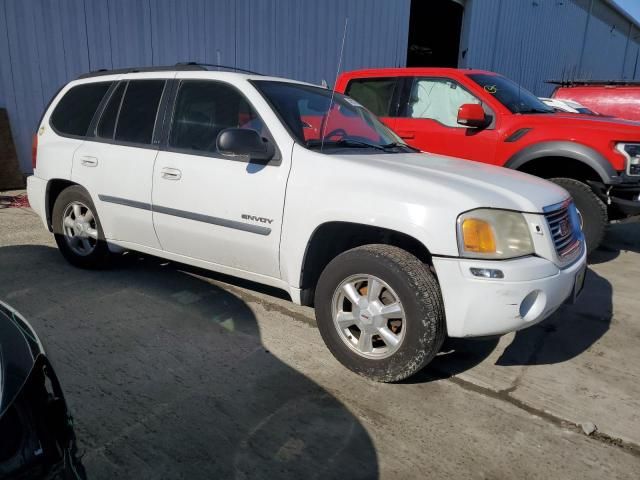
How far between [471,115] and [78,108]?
369 cm

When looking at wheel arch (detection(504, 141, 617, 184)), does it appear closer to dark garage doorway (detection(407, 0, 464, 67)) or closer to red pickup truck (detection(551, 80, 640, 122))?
red pickup truck (detection(551, 80, 640, 122))

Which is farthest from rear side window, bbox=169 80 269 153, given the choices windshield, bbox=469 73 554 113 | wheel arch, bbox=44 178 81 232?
windshield, bbox=469 73 554 113

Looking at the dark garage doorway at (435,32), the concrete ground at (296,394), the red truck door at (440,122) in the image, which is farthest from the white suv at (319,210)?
the dark garage doorway at (435,32)

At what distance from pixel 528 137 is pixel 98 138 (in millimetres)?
4027

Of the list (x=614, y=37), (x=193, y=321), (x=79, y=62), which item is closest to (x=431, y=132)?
(x=193, y=321)

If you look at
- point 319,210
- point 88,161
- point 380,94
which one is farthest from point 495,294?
point 380,94

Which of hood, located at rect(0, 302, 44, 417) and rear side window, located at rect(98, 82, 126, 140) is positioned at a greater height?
rear side window, located at rect(98, 82, 126, 140)

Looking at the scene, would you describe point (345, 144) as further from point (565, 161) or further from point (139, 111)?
point (565, 161)

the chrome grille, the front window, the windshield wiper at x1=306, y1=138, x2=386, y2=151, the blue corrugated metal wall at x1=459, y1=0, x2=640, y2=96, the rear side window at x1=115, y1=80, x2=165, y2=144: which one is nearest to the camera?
the chrome grille

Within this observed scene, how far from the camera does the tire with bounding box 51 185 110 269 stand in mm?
4152

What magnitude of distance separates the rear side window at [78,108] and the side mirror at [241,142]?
1.86m

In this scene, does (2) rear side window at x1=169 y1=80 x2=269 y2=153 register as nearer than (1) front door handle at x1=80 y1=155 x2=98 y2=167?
Yes

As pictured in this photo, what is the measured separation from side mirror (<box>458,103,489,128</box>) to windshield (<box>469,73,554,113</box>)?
45 centimetres

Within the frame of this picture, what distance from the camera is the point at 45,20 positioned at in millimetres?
7883
